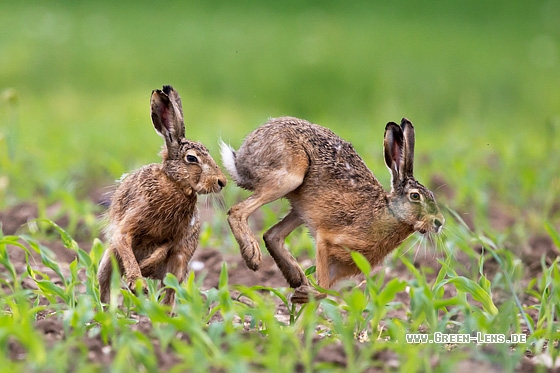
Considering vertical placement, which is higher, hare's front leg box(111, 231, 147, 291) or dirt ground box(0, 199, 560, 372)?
hare's front leg box(111, 231, 147, 291)

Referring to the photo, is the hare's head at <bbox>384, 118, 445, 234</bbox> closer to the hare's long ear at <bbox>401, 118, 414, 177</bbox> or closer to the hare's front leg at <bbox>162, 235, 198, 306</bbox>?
the hare's long ear at <bbox>401, 118, 414, 177</bbox>

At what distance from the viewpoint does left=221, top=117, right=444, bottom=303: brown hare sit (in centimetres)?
559

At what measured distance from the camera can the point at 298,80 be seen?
16453mm

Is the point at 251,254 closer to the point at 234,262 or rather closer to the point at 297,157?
the point at 297,157

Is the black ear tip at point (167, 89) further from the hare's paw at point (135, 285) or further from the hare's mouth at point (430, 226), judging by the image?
the hare's mouth at point (430, 226)

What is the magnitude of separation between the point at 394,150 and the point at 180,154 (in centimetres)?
127

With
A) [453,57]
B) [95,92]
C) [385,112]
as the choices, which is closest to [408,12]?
[453,57]

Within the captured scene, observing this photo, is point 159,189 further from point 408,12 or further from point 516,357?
point 408,12

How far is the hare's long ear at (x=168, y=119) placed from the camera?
18.1 ft

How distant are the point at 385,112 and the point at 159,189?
9553 millimetres

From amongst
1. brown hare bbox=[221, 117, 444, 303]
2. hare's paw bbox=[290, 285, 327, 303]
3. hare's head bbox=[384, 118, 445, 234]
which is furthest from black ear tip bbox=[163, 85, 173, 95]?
hare's paw bbox=[290, 285, 327, 303]

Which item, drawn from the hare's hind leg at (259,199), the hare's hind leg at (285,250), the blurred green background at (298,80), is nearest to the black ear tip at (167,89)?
the hare's hind leg at (259,199)

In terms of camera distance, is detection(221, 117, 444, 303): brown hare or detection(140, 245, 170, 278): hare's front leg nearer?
detection(140, 245, 170, 278): hare's front leg

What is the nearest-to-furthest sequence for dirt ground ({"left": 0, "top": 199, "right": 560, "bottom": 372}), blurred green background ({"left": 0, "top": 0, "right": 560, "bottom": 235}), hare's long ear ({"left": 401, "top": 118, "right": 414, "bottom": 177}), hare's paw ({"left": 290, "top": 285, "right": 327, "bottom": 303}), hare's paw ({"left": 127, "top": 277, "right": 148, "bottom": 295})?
hare's paw ({"left": 127, "top": 277, "right": 148, "bottom": 295}), hare's paw ({"left": 290, "top": 285, "right": 327, "bottom": 303}), hare's long ear ({"left": 401, "top": 118, "right": 414, "bottom": 177}), dirt ground ({"left": 0, "top": 199, "right": 560, "bottom": 372}), blurred green background ({"left": 0, "top": 0, "right": 560, "bottom": 235})
